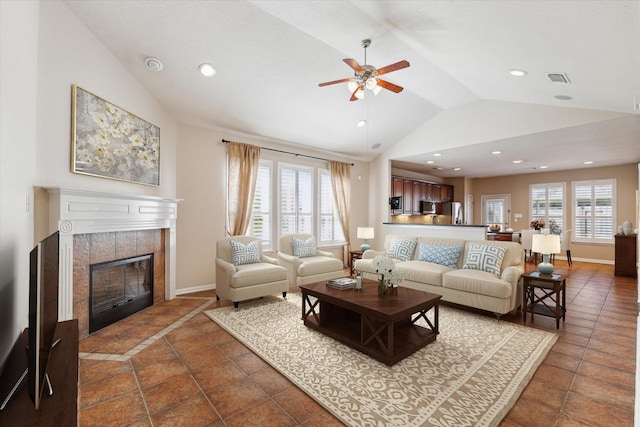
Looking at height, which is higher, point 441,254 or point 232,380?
point 441,254

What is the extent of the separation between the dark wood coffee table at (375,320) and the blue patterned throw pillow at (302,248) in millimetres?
1629

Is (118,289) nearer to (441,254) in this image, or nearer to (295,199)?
(295,199)

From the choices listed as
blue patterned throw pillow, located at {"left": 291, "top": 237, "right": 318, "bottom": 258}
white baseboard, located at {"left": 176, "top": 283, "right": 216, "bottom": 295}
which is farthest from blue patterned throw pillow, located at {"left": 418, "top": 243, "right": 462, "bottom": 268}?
white baseboard, located at {"left": 176, "top": 283, "right": 216, "bottom": 295}

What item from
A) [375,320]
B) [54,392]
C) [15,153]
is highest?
[15,153]

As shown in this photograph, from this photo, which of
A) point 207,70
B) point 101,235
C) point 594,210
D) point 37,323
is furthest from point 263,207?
point 594,210

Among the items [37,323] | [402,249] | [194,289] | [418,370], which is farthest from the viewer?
[402,249]

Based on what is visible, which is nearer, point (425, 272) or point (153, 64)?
point (153, 64)

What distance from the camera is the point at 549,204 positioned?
8.55 metres

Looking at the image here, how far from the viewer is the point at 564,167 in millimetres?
7734

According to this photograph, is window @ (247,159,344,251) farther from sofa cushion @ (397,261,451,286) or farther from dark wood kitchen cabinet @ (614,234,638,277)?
dark wood kitchen cabinet @ (614,234,638,277)

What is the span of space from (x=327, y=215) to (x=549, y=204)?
6.92 m

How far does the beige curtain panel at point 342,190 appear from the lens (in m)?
6.62

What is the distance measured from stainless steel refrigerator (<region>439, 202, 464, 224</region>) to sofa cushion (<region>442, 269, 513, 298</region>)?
580cm

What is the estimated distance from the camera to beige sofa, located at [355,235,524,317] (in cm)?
348
